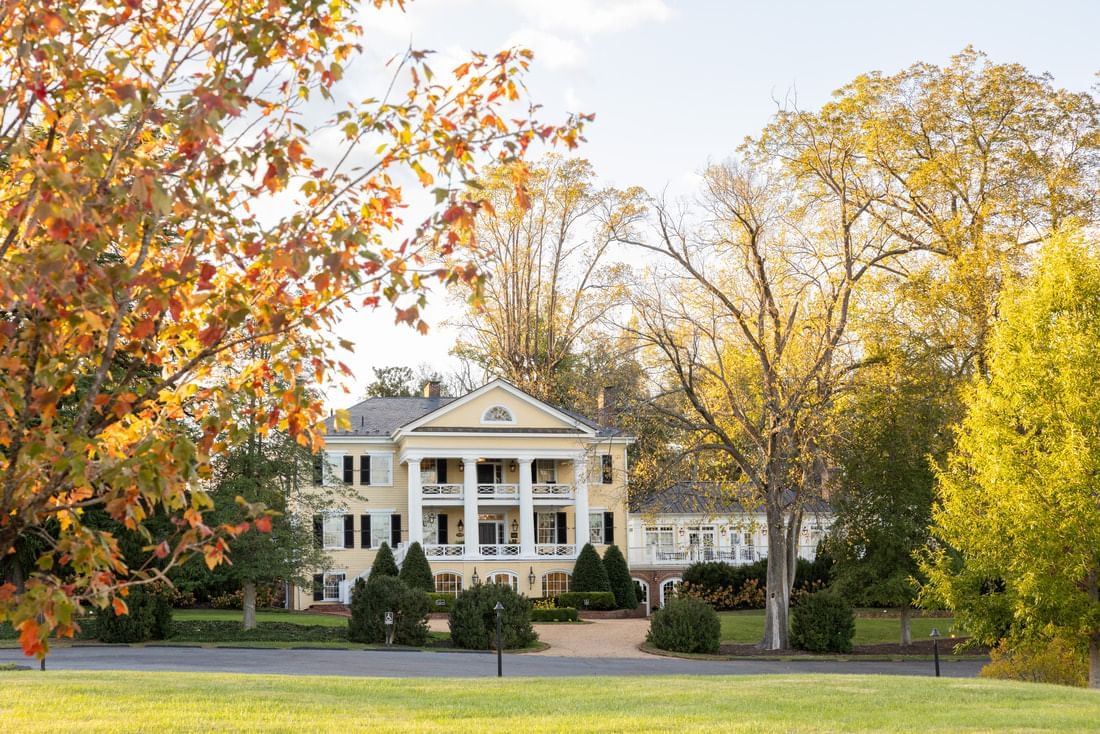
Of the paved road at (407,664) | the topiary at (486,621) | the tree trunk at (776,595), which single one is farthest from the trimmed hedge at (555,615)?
the paved road at (407,664)

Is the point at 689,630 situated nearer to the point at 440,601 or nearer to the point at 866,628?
the point at 866,628

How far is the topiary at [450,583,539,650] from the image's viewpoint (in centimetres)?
2800

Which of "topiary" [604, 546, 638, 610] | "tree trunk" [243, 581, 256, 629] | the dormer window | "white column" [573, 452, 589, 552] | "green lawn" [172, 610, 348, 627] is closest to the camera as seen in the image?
"tree trunk" [243, 581, 256, 629]

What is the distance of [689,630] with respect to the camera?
2825 centimetres

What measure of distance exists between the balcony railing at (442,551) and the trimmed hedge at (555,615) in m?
8.10

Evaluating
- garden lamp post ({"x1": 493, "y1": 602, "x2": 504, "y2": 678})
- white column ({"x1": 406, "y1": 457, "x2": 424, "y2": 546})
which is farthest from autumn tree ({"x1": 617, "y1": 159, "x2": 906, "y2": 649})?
white column ({"x1": 406, "y1": 457, "x2": 424, "y2": 546})

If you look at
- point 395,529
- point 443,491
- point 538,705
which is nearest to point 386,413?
point 443,491

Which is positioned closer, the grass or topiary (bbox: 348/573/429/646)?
the grass

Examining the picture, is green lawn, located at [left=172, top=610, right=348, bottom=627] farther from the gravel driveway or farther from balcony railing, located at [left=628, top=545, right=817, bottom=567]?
balcony railing, located at [left=628, top=545, right=817, bottom=567]

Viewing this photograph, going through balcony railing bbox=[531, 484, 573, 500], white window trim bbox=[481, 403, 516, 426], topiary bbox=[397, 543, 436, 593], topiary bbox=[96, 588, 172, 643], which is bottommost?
topiary bbox=[96, 588, 172, 643]

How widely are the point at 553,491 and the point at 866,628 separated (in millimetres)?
15692

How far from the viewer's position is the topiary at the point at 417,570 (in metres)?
39.9

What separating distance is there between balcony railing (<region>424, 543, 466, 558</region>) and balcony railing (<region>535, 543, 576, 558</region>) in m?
3.10

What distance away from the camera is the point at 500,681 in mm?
14500
